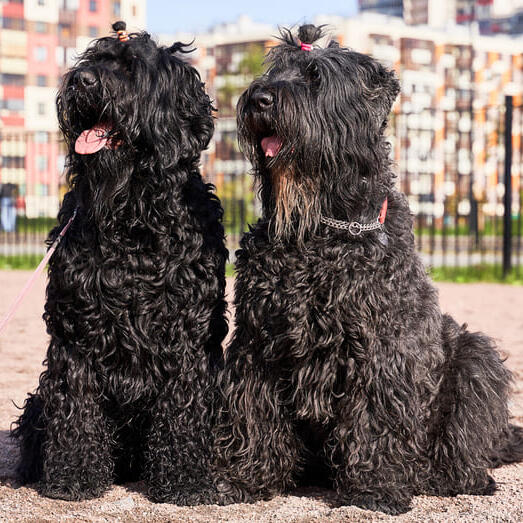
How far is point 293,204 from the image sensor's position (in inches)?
133

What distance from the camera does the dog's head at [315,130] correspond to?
10.9 feet

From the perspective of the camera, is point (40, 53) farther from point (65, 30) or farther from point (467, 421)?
point (467, 421)

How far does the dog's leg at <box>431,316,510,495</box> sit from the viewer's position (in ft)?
12.3

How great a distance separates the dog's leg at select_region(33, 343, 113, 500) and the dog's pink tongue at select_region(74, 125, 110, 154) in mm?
839

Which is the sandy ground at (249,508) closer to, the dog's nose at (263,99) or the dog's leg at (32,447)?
the dog's leg at (32,447)

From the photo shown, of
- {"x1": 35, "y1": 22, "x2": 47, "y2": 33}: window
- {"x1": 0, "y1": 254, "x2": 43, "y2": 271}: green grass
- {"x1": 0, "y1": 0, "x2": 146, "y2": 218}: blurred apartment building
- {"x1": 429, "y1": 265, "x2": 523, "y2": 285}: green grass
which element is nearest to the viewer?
{"x1": 429, "y1": 265, "x2": 523, "y2": 285}: green grass

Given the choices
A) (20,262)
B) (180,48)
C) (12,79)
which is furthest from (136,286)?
(12,79)

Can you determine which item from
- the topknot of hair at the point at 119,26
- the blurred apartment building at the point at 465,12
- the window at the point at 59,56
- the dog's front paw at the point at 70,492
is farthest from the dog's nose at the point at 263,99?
the blurred apartment building at the point at 465,12

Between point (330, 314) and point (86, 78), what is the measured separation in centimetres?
136

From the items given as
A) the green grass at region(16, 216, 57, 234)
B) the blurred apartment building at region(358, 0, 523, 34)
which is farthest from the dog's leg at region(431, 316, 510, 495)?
the blurred apartment building at region(358, 0, 523, 34)

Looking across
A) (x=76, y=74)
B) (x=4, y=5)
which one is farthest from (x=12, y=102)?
(x=76, y=74)

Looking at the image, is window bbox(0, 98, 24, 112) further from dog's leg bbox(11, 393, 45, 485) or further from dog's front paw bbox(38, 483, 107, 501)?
dog's front paw bbox(38, 483, 107, 501)

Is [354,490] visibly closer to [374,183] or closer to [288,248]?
[288,248]

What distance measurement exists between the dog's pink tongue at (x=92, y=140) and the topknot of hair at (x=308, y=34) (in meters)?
0.90
